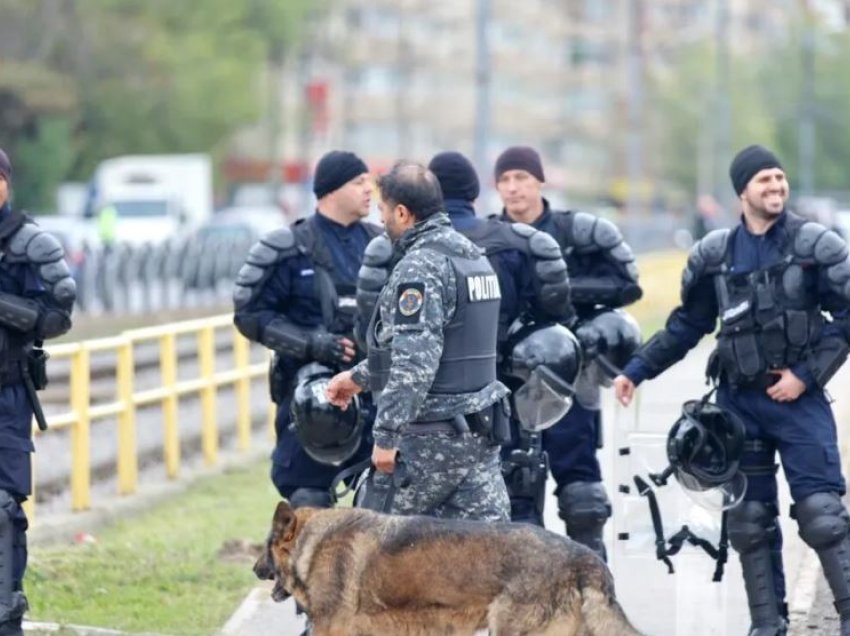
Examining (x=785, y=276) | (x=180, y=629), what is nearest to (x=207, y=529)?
(x=180, y=629)

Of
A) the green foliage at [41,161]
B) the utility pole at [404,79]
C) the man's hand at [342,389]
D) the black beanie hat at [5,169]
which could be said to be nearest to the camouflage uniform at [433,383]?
the man's hand at [342,389]

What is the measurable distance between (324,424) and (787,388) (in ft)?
5.54

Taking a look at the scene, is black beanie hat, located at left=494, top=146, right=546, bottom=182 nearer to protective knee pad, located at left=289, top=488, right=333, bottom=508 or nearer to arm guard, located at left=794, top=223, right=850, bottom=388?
arm guard, located at left=794, top=223, right=850, bottom=388

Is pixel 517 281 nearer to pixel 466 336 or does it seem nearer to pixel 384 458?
pixel 466 336

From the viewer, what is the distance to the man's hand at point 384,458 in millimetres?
7266

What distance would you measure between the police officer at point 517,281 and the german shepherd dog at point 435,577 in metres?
1.51

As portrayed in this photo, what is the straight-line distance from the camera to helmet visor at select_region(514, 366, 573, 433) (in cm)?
866

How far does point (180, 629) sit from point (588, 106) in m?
107

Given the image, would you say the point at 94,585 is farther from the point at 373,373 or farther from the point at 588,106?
the point at 588,106

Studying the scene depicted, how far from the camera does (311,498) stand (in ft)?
28.8

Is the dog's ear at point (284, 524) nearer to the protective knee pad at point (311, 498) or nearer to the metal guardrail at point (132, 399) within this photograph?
the protective knee pad at point (311, 498)

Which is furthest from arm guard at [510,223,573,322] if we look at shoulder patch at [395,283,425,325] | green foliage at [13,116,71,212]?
green foliage at [13,116,71,212]

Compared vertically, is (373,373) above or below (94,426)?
above

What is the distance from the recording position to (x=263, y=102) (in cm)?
7800
